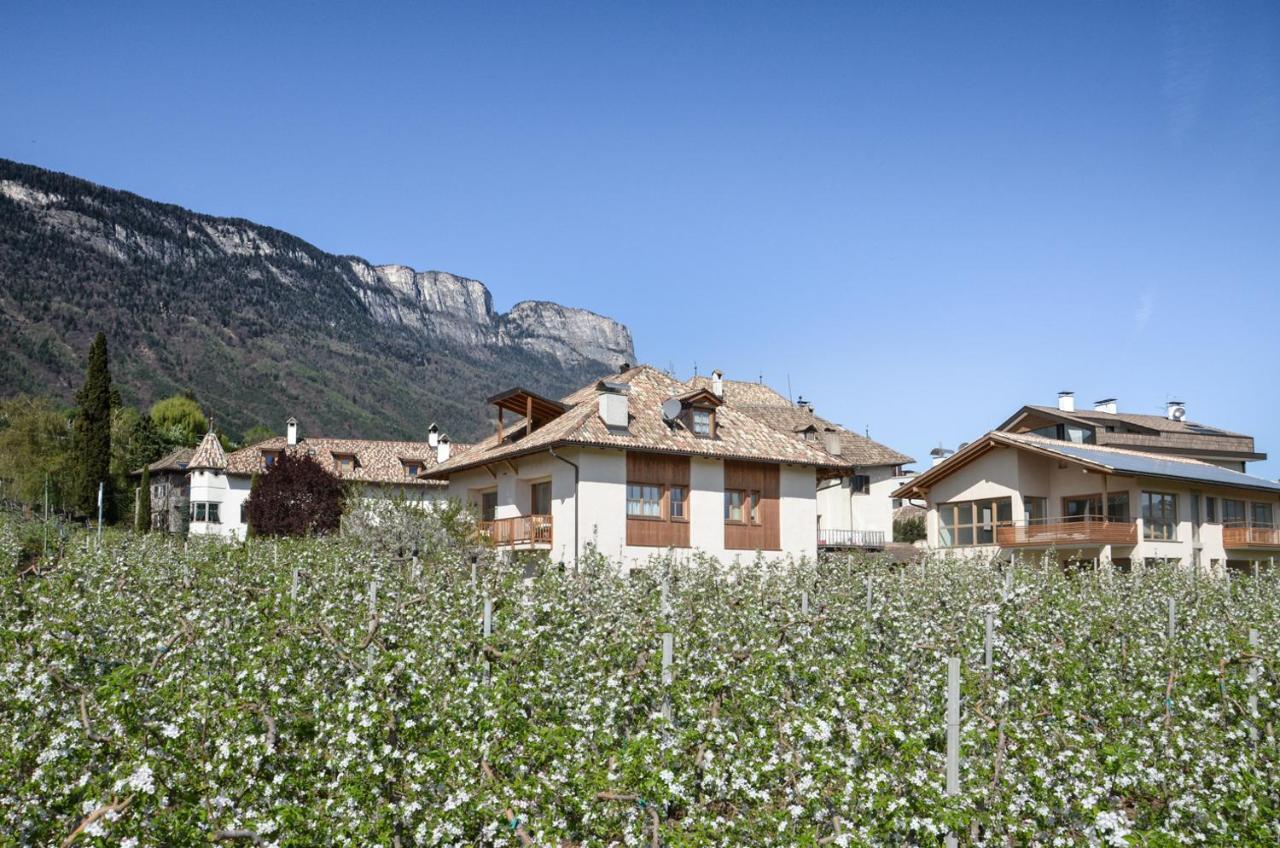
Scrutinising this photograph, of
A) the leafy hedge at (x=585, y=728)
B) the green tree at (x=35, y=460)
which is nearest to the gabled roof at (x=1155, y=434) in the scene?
the leafy hedge at (x=585, y=728)

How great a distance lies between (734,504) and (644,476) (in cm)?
297

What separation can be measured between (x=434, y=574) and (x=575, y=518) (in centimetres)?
959

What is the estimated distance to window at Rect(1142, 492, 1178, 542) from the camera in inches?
1369

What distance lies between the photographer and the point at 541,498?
2836cm

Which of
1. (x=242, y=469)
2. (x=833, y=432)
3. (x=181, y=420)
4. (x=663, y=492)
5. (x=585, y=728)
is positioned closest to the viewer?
(x=585, y=728)

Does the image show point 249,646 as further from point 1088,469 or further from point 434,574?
point 1088,469

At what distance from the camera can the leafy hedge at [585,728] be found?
6172 millimetres

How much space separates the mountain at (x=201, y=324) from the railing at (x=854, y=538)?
263ft

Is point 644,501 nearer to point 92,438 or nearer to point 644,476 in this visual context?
point 644,476

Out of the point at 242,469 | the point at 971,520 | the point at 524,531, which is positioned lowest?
the point at 524,531

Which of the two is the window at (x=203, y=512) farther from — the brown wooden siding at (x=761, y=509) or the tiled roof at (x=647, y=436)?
the brown wooden siding at (x=761, y=509)

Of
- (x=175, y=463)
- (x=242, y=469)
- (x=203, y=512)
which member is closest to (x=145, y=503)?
(x=203, y=512)

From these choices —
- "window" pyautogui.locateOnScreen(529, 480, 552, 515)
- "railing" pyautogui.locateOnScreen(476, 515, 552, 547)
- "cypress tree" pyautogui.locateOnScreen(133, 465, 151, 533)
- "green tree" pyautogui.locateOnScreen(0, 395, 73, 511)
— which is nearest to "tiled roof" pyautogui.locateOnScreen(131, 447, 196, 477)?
"cypress tree" pyautogui.locateOnScreen(133, 465, 151, 533)

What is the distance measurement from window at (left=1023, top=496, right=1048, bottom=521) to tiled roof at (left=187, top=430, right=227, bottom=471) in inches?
1729
